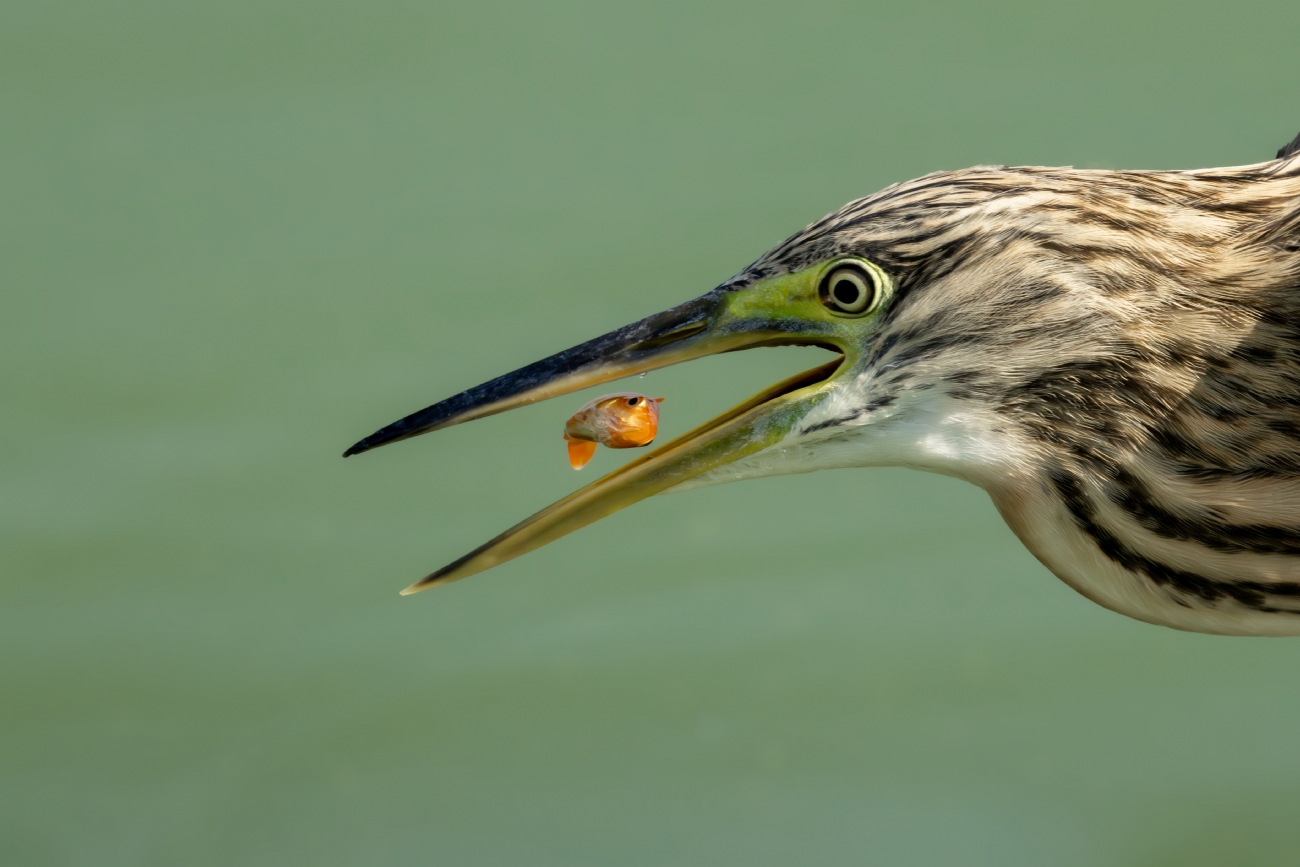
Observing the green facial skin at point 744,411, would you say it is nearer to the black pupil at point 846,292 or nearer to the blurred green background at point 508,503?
the black pupil at point 846,292

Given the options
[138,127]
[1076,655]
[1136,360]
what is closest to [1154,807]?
[1076,655]

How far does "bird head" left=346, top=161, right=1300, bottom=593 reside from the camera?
10.2 ft

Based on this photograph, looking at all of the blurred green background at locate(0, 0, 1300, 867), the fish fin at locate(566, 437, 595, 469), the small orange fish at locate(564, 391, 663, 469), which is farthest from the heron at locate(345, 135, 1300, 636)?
the blurred green background at locate(0, 0, 1300, 867)

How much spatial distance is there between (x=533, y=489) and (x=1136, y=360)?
304 centimetres

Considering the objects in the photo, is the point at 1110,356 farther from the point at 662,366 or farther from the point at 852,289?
the point at 662,366

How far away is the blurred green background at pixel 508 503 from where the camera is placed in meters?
4.89

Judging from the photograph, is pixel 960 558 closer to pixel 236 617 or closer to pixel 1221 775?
pixel 1221 775

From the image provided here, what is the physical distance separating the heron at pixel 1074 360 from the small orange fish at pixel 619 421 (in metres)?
0.43

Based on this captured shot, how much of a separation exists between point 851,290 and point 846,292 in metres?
0.01

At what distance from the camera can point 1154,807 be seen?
15.7 ft

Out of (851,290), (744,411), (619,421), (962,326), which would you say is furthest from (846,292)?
(619,421)

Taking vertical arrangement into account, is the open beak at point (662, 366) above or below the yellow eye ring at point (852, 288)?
below

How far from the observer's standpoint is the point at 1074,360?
3.11m

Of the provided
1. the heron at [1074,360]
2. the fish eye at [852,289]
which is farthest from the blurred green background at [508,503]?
the fish eye at [852,289]
